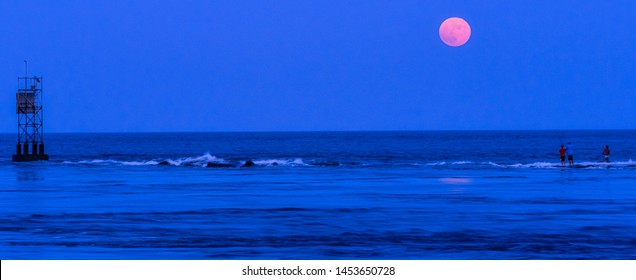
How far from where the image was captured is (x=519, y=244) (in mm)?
19125

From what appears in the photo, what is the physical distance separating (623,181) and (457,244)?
976 inches

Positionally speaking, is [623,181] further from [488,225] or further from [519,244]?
[519,244]

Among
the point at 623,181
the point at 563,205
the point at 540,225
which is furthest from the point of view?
the point at 623,181

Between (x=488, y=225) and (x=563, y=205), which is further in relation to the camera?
(x=563, y=205)
